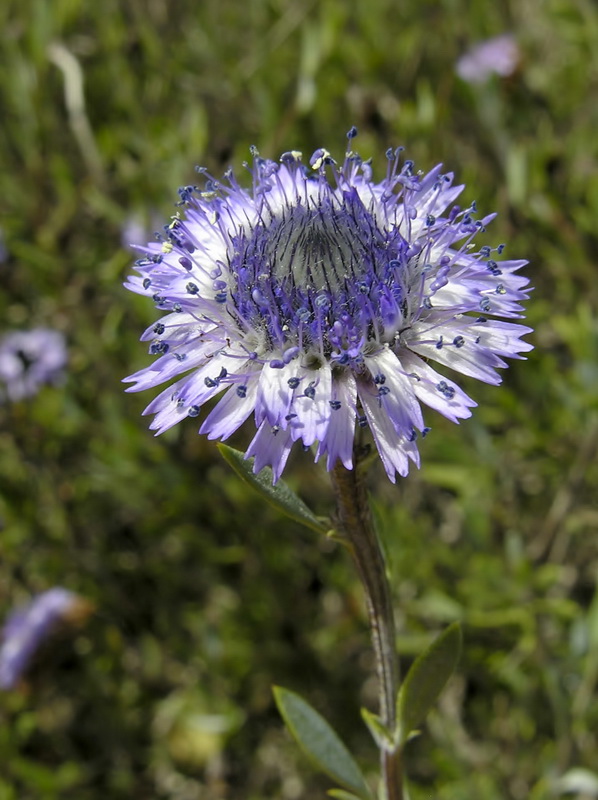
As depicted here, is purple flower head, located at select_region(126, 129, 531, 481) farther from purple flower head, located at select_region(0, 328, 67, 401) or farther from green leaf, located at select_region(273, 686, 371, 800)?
purple flower head, located at select_region(0, 328, 67, 401)

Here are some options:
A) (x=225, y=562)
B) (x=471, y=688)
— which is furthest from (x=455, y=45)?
(x=471, y=688)

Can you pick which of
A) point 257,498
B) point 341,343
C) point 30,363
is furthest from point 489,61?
point 341,343

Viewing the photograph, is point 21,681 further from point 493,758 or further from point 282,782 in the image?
point 493,758

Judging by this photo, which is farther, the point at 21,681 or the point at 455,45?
the point at 455,45

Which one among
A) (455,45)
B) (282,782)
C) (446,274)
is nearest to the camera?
(446,274)

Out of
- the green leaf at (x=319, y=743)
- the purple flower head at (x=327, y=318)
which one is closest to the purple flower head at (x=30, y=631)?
the green leaf at (x=319, y=743)

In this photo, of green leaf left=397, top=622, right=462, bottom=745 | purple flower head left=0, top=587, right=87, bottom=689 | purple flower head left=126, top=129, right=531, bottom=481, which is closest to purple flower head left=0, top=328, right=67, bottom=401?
purple flower head left=0, top=587, right=87, bottom=689

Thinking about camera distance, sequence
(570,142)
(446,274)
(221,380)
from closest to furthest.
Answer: (221,380) → (446,274) → (570,142)

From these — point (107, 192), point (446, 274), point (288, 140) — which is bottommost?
point (446, 274)

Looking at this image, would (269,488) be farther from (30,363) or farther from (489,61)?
(489,61)
